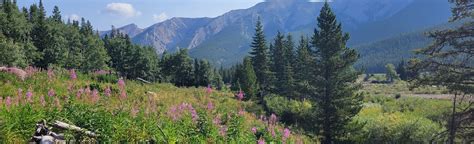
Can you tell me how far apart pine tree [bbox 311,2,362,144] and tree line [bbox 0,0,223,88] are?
102 feet

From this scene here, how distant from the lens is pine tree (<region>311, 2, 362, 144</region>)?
2380 cm

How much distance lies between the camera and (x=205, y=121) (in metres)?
9.20

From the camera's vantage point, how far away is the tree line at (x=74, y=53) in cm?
5075

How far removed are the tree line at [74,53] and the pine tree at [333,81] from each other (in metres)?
31.1

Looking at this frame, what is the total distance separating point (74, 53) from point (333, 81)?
55.0m

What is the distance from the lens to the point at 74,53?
67750 millimetres

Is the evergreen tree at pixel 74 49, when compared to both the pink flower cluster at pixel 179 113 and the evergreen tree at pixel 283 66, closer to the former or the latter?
the evergreen tree at pixel 283 66

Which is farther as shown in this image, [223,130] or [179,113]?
[179,113]

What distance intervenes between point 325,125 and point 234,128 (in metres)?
14.9

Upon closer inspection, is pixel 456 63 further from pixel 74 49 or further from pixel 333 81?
pixel 74 49

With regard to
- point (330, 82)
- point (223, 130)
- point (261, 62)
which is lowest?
point (223, 130)

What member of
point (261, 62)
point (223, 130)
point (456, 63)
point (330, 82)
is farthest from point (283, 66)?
point (223, 130)

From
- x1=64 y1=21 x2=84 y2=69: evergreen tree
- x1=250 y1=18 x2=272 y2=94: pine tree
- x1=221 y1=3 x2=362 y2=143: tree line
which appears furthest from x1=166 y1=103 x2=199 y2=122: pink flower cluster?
x1=64 y1=21 x2=84 y2=69: evergreen tree

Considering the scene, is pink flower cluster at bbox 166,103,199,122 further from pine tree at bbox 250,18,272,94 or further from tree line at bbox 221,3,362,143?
→ pine tree at bbox 250,18,272,94
